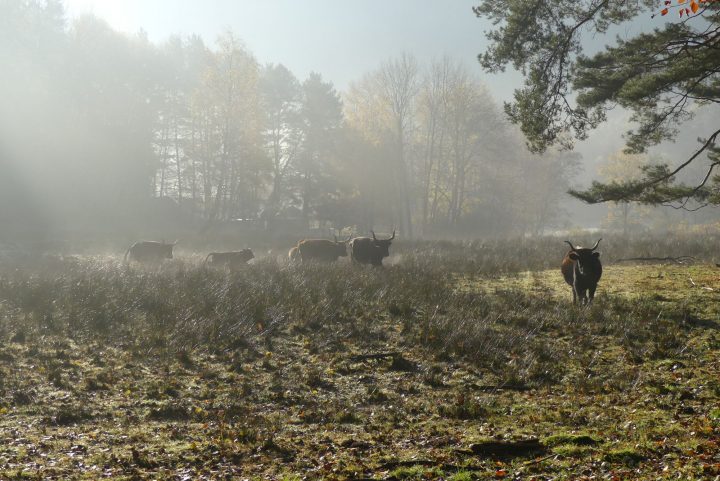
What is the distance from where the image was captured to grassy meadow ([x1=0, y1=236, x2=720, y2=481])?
603 cm

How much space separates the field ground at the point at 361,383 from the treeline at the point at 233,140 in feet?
74.7

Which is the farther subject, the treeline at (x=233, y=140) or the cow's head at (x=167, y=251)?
the treeline at (x=233, y=140)

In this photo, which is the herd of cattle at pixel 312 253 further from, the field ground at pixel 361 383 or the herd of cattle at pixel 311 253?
the field ground at pixel 361 383

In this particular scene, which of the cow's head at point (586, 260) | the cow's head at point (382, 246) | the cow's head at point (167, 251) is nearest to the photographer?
the cow's head at point (586, 260)

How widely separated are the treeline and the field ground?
2278cm

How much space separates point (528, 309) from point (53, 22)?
37.6 m

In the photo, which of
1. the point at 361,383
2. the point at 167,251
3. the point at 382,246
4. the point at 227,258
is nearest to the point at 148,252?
the point at 167,251

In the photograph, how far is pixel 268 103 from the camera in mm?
52469

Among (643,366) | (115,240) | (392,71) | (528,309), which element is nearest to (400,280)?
(528,309)

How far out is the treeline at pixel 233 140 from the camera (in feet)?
115

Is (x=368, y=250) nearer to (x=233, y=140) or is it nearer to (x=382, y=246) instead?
(x=382, y=246)

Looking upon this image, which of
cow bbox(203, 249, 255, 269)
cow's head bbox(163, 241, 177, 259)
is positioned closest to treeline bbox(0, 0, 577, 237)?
cow's head bbox(163, 241, 177, 259)

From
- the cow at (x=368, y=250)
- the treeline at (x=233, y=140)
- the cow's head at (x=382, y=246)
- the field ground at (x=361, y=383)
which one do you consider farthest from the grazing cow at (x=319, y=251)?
the treeline at (x=233, y=140)

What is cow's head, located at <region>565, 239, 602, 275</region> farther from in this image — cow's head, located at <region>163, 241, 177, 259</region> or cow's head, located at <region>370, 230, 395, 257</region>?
cow's head, located at <region>163, 241, 177, 259</region>
